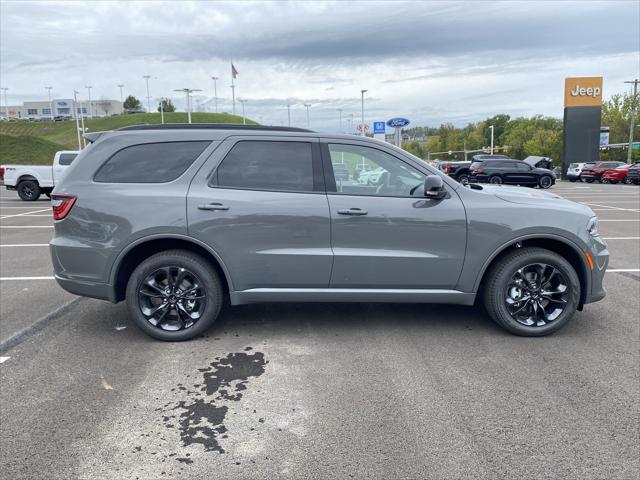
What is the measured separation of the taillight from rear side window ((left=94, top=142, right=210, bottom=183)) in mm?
283

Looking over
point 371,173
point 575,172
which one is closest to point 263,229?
point 371,173

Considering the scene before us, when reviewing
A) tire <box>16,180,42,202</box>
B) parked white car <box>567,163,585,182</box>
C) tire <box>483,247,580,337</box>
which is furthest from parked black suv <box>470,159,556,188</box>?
tire <box>483,247,580,337</box>

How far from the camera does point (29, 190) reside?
1988 centimetres

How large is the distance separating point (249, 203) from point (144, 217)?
905 millimetres

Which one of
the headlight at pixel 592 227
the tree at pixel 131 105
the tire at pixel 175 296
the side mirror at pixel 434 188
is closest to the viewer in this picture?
the side mirror at pixel 434 188

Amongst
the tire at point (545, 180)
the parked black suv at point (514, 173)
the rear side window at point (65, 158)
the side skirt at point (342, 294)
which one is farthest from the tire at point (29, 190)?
the tire at point (545, 180)

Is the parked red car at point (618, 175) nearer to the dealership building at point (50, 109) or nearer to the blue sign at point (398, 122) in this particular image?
the blue sign at point (398, 122)

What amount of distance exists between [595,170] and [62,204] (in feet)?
126

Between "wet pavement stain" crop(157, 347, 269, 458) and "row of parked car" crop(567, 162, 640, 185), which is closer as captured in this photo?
"wet pavement stain" crop(157, 347, 269, 458)

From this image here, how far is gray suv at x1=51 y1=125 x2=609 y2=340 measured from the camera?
4488 mm

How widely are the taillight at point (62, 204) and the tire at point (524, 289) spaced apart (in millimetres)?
3759

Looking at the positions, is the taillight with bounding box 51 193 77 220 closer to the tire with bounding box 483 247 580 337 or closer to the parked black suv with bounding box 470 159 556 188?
the tire with bounding box 483 247 580 337

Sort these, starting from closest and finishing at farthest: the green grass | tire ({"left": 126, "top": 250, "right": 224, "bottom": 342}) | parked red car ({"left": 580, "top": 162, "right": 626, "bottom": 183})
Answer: tire ({"left": 126, "top": 250, "right": 224, "bottom": 342}), parked red car ({"left": 580, "top": 162, "right": 626, "bottom": 183}), the green grass

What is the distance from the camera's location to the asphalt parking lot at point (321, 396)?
2850mm
